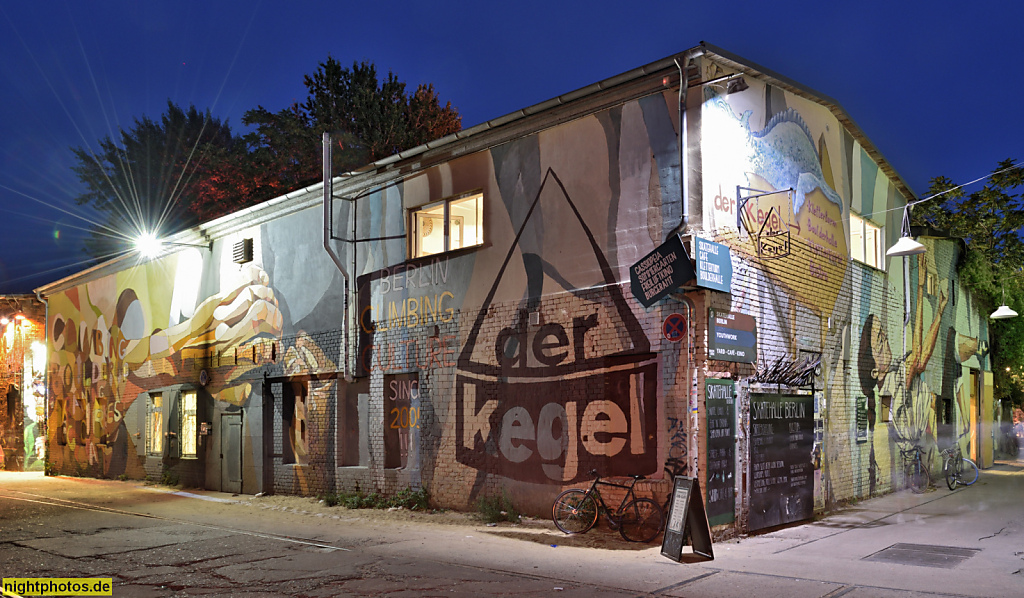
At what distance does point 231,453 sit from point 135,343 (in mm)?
6201

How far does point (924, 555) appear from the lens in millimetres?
9367

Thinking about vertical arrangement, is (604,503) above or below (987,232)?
below

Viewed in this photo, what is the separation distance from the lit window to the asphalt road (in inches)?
191

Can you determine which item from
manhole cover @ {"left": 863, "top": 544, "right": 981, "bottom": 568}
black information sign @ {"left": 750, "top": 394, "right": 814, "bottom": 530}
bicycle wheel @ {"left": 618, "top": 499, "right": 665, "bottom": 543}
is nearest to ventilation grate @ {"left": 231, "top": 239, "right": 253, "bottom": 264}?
bicycle wheel @ {"left": 618, "top": 499, "right": 665, "bottom": 543}

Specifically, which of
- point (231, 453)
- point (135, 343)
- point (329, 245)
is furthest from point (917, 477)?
point (135, 343)

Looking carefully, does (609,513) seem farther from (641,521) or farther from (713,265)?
(713,265)

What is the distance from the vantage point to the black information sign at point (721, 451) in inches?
412

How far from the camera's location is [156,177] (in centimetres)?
3356

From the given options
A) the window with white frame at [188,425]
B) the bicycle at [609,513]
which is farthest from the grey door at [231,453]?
the bicycle at [609,513]

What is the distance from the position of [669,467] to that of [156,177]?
96.5 feet

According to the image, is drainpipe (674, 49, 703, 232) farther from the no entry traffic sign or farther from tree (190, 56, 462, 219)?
tree (190, 56, 462, 219)

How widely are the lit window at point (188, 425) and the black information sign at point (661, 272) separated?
12.8 metres

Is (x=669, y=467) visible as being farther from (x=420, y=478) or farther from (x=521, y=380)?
(x=420, y=478)

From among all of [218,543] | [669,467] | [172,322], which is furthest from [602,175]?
[172,322]
